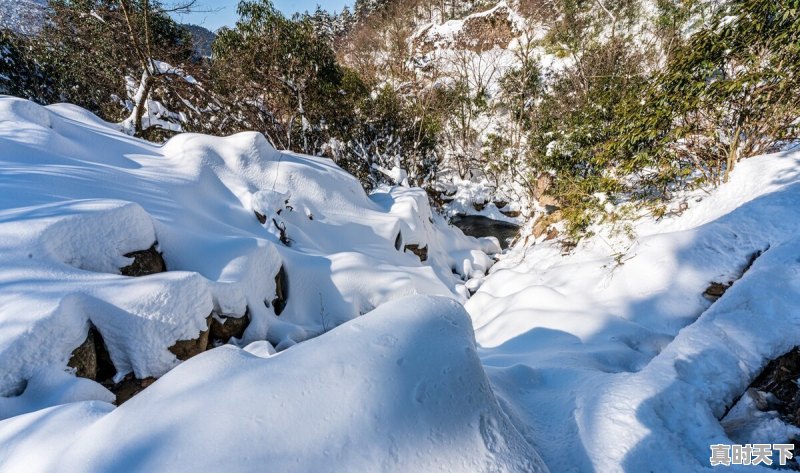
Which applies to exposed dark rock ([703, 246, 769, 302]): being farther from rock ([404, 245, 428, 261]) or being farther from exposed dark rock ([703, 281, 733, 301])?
rock ([404, 245, 428, 261])

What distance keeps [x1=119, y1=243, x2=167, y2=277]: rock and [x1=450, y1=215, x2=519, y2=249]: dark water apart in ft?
32.8

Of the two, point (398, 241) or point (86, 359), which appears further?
point (398, 241)

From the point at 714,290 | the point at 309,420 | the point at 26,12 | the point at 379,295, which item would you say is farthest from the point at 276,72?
the point at 714,290

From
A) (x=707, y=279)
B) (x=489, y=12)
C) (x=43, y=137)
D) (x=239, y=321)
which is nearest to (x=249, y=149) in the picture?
(x=43, y=137)

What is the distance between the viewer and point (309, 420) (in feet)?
3.37

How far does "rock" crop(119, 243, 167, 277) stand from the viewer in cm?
264

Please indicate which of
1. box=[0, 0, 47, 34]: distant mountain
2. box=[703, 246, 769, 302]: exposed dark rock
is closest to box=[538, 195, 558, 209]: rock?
box=[703, 246, 769, 302]: exposed dark rock

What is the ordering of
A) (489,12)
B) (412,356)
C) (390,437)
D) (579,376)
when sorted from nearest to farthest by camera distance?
(390,437), (412,356), (579,376), (489,12)

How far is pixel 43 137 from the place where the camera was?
3512mm

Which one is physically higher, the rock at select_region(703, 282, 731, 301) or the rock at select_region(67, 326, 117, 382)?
the rock at select_region(703, 282, 731, 301)

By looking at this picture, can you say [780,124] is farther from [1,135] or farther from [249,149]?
[1,135]

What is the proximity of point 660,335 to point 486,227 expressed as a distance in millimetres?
9969

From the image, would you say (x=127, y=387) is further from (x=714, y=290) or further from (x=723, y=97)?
(x=723, y=97)

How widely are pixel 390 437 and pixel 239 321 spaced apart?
243 centimetres
